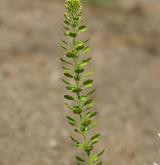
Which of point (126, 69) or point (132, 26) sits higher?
point (132, 26)

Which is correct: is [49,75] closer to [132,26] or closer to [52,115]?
[52,115]

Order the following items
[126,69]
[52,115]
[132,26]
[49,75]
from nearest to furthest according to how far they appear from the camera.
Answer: [52,115] → [49,75] → [126,69] → [132,26]

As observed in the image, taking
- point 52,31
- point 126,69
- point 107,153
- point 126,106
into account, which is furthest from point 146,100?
point 52,31

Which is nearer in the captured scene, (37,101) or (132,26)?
(37,101)

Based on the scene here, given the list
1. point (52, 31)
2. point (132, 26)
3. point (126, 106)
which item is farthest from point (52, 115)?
point (132, 26)

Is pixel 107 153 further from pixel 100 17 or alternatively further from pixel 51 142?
pixel 100 17

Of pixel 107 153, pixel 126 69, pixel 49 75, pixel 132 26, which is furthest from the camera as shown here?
pixel 132 26

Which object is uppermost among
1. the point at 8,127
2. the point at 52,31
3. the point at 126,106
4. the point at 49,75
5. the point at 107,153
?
the point at 52,31
